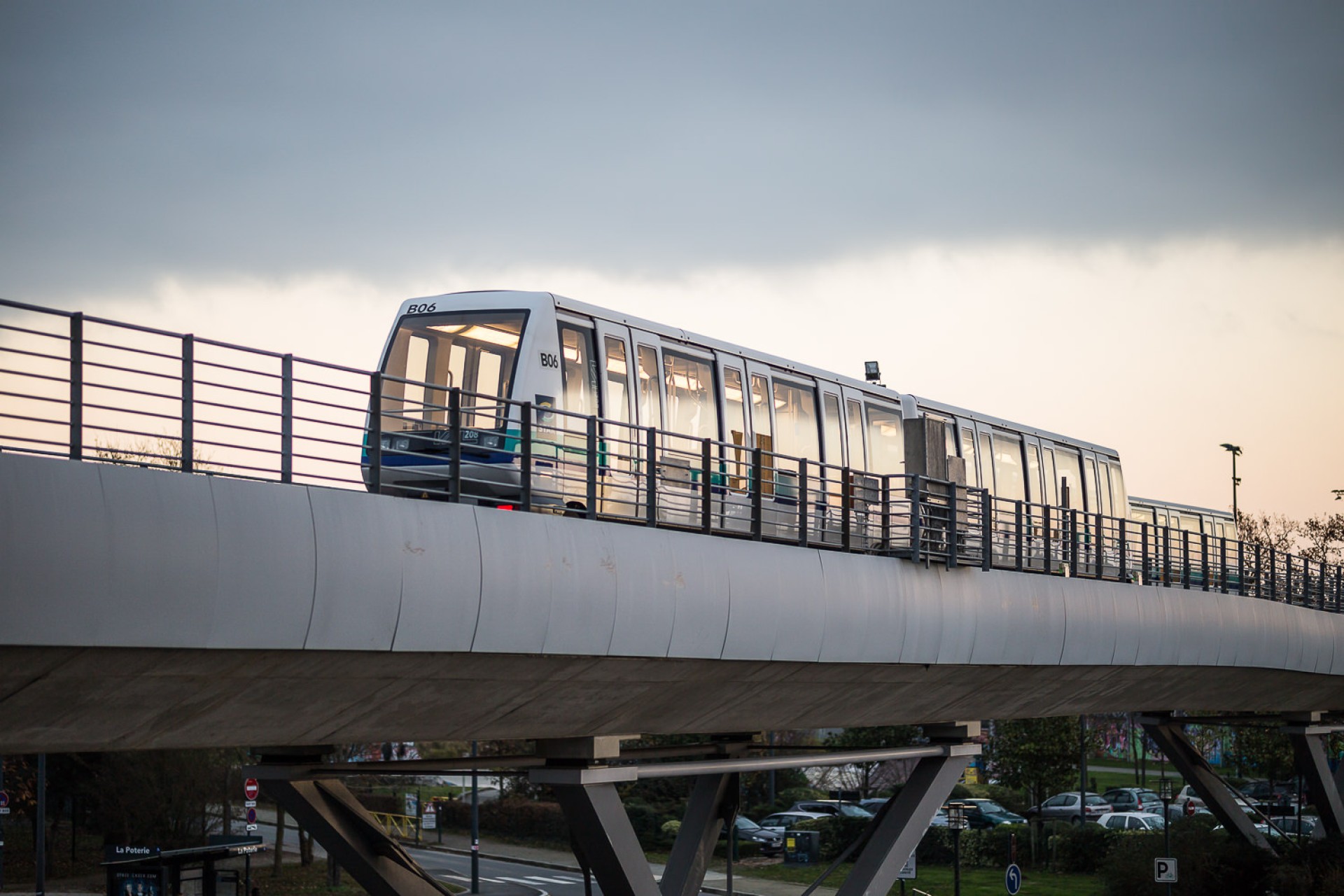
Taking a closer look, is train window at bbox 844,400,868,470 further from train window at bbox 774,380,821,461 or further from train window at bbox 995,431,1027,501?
train window at bbox 995,431,1027,501

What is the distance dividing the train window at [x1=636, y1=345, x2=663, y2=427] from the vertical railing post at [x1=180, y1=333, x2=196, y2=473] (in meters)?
9.35

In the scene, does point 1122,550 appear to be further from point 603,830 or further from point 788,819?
point 788,819

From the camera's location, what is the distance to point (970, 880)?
4381 centimetres

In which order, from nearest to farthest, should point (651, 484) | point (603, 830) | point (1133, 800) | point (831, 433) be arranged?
point (651, 484) < point (603, 830) < point (831, 433) < point (1133, 800)

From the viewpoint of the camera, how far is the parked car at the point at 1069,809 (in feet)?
165

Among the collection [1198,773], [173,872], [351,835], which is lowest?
[173,872]

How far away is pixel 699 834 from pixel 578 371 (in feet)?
25.8

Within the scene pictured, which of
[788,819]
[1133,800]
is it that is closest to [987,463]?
[788,819]

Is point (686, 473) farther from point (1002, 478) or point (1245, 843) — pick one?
point (1245, 843)

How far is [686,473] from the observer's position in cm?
2044

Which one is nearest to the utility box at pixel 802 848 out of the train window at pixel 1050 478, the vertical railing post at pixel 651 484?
the train window at pixel 1050 478

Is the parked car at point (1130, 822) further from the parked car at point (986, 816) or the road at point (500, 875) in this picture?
the road at point (500, 875)

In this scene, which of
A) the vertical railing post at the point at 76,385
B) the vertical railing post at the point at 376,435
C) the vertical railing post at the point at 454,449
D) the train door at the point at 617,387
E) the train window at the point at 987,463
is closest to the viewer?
the vertical railing post at the point at 76,385

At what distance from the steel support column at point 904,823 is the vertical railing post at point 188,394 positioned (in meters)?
12.4
